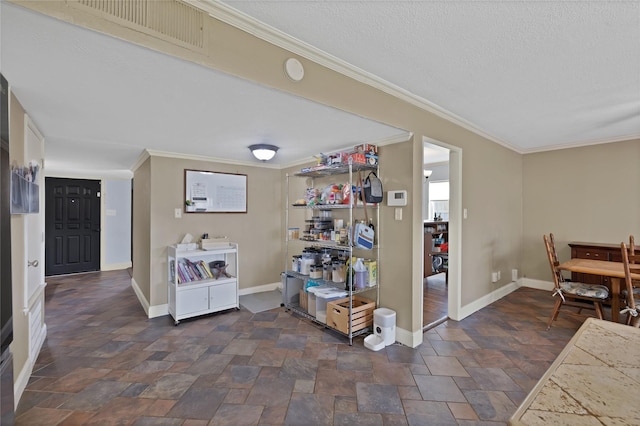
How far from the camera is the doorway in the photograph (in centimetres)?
362

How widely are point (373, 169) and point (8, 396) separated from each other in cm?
299

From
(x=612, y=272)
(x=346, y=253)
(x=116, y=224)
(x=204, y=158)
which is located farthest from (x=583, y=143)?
(x=116, y=224)

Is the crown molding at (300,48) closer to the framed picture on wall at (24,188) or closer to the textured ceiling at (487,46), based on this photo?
the textured ceiling at (487,46)

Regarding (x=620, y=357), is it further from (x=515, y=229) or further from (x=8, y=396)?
(x=515, y=229)

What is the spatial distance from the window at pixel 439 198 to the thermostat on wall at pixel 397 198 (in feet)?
14.5

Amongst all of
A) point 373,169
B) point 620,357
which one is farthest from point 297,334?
point 620,357

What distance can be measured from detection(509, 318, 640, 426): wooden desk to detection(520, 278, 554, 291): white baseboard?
4.32 metres

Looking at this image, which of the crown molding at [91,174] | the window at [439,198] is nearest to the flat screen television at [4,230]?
the crown molding at [91,174]

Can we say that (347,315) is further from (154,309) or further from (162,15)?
(162,15)

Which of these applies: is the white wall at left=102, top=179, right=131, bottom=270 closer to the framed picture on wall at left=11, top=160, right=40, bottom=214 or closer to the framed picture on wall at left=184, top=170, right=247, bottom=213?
the framed picture on wall at left=184, top=170, right=247, bottom=213

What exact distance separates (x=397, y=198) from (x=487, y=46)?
4.46 feet

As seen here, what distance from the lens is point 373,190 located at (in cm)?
276

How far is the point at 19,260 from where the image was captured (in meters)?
1.99

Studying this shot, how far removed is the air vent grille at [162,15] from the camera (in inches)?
45.0
